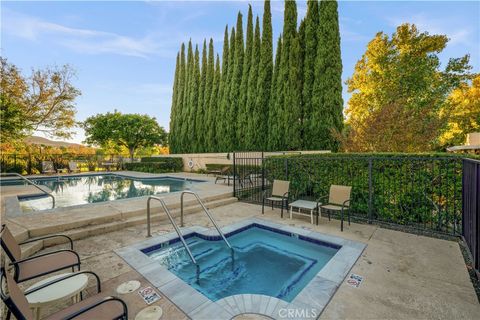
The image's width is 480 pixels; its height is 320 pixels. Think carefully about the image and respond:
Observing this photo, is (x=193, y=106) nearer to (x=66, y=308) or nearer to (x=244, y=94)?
(x=244, y=94)

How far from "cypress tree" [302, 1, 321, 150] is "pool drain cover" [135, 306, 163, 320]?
46.5 feet

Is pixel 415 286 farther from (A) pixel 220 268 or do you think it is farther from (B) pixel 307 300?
(A) pixel 220 268

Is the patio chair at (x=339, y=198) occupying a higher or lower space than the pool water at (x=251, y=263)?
higher

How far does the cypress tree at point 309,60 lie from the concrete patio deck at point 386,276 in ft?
35.9

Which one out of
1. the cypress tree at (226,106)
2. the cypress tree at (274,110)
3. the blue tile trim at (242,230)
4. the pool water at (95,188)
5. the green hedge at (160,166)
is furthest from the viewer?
the cypress tree at (226,106)

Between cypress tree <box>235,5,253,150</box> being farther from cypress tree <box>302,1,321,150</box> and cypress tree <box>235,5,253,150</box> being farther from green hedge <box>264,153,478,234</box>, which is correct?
green hedge <box>264,153,478,234</box>

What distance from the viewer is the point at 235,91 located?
20.3 m

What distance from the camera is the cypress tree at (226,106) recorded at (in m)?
20.5

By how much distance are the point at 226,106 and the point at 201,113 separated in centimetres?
424

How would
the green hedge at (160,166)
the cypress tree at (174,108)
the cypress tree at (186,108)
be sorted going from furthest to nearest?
the cypress tree at (174,108)
the cypress tree at (186,108)
the green hedge at (160,166)

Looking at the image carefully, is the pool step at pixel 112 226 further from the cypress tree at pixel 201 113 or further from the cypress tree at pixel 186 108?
the cypress tree at pixel 186 108

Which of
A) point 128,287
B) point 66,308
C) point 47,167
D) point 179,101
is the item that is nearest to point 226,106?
point 179,101

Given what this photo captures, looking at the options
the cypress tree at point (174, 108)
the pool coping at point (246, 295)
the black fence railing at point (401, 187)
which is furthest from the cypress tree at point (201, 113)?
the pool coping at point (246, 295)

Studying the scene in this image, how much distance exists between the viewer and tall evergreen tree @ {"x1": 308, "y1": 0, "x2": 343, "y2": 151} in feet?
46.9
